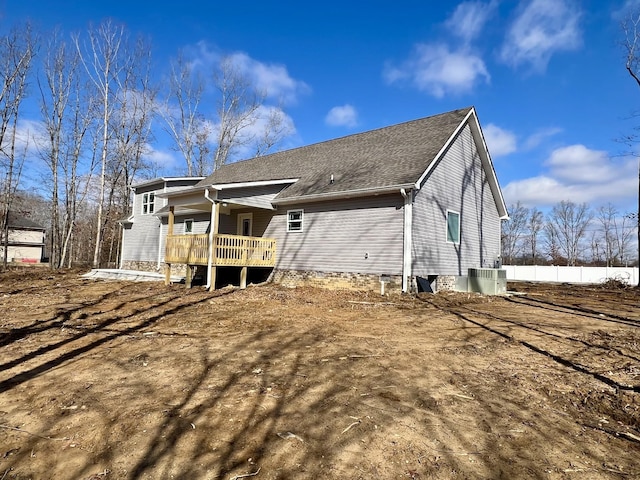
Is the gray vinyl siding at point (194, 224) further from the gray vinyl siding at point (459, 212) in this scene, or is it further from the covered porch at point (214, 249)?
the gray vinyl siding at point (459, 212)

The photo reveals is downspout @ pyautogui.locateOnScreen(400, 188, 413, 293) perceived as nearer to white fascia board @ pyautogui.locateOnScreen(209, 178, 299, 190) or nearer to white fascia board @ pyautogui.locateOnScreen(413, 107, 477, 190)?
white fascia board @ pyautogui.locateOnScreen(413, 107, 477, 190)

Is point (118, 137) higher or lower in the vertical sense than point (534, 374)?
higher

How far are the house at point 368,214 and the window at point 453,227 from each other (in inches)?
1.5

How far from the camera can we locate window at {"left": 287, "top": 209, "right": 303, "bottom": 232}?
14828mm

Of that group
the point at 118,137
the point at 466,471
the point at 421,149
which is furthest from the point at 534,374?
the point at 118,137

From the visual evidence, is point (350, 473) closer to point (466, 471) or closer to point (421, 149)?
point (466, 471)

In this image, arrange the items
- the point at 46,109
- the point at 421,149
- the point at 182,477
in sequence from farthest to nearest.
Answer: the point at 46,109
the point at 421,149
the point at 182,477

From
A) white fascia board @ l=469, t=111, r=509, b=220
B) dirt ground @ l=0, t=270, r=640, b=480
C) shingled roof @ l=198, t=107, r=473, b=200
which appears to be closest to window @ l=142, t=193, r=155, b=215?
shingled roof @ l=198, t=107, r=473, b=200

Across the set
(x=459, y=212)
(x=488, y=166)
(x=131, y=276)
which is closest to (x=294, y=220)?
(x=459, y=212)

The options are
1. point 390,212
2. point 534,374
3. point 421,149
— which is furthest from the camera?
point 421,149

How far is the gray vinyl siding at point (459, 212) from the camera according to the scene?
12.7m

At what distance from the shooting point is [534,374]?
4707mm

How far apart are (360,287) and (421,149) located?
5.39 meters

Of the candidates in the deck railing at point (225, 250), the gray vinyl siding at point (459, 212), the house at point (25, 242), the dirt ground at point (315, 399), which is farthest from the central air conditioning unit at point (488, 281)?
the house at point (25, 242)
